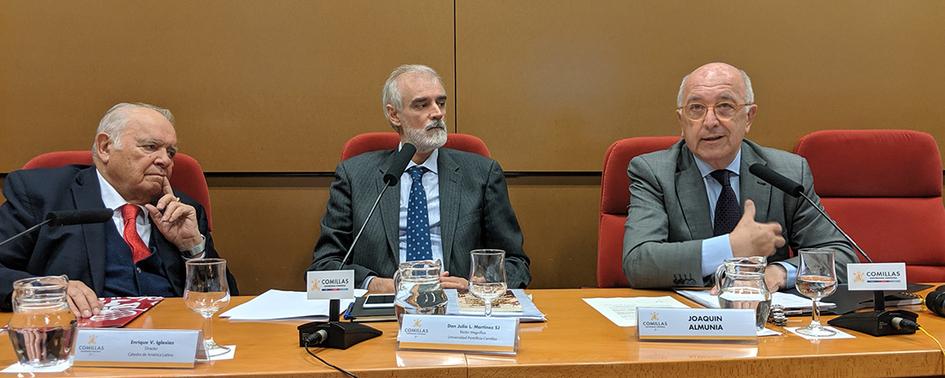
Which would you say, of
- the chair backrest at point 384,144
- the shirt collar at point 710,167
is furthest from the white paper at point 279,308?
the shirt collar at point 710,167

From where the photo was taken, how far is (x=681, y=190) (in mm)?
2055

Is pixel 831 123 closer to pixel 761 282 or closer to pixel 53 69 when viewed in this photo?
pixel 761 282

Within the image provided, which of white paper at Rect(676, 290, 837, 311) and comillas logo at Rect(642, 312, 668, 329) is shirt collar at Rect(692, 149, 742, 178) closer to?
white paper at Rect(676, 290, 837, 311)

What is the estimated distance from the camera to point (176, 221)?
2.08m

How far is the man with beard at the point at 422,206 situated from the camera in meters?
2.27

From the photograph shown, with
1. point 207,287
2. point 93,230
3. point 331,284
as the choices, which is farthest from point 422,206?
point 207,287

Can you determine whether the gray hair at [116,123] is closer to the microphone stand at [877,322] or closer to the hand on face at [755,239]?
the hand on face at [755,239]

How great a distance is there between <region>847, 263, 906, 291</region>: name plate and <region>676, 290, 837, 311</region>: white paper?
146 mm

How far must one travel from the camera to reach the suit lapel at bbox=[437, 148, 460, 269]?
230cm

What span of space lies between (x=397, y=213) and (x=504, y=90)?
2.80 ft

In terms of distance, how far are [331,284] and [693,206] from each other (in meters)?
1.17

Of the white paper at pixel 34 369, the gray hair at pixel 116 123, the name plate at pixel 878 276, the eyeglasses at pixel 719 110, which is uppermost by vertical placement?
the eyeglasses at pixel 719 110

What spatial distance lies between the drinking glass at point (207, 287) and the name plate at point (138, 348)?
Answer: 92mm

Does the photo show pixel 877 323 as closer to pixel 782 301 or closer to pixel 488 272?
pixel 782 301
